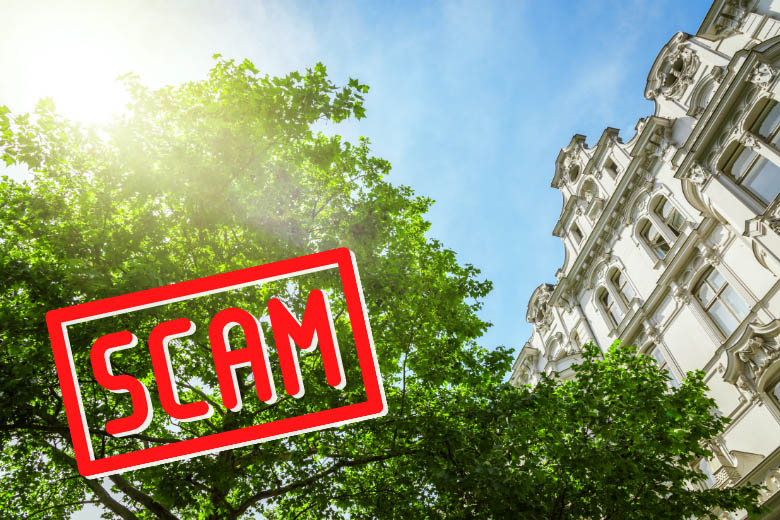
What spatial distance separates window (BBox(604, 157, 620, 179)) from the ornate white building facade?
0.08 meters

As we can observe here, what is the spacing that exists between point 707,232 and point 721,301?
9.32 ft

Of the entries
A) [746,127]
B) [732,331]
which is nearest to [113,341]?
[732,331]

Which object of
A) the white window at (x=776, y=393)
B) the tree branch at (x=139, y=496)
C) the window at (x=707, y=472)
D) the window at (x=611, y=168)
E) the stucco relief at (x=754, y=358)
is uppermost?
the window at (x=611, y=168)

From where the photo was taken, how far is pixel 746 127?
52.5 feet

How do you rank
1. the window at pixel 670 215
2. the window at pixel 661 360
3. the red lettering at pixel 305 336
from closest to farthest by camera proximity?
the red lettering at pixel 305 336 < the window at pixel 661 360 < the window at pixel 670 215

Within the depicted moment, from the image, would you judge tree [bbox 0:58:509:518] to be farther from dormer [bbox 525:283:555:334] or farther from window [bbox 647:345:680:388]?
dormer [bbox 525:283:555:334]

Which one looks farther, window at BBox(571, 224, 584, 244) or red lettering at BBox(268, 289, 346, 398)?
window at BBox(571, 224, 584, 244)

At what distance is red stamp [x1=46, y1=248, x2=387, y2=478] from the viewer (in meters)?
7.68

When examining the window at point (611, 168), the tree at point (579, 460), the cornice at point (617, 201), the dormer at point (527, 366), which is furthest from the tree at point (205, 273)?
the dormer at point (527, 366)

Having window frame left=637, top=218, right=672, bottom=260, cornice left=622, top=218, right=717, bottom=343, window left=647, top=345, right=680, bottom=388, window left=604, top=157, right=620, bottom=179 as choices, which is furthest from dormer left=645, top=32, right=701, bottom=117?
window left=647, top=345, right=680, bottom=388

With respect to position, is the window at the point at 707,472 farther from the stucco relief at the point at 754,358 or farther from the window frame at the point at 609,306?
the window frame at the point at 609,306

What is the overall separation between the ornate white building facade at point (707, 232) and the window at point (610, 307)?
101 millimetres

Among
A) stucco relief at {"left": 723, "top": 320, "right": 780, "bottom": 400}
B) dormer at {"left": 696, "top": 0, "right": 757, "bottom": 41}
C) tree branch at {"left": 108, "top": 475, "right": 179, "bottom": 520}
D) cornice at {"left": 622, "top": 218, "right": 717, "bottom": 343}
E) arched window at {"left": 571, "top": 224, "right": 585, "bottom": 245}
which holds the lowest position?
stucco relief at {"left": 723, "top": 320, "right": 780, "bottom": 400}

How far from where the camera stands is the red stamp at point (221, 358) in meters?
7.68
